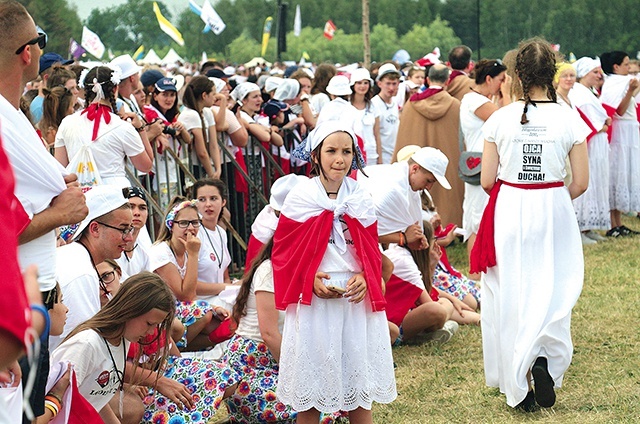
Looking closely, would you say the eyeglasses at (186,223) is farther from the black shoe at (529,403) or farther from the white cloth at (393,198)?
the black shoe at (529,403)

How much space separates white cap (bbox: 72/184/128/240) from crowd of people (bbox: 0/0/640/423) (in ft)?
0.03

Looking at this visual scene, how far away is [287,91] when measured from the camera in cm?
1176

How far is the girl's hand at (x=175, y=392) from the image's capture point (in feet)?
16.7

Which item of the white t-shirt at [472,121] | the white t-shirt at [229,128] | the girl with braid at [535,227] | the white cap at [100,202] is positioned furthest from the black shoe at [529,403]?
the white t-shirt at [229,128]

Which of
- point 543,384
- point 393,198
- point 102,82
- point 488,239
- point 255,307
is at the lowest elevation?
point 543,384

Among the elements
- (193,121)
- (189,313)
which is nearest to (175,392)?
(189,313)

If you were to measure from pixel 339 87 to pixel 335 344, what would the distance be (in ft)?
21.6

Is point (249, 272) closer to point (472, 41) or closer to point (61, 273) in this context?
point (61, 273)

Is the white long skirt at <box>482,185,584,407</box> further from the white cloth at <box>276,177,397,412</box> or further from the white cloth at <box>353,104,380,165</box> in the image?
the white cloth at <box>353,104,380,165</box>

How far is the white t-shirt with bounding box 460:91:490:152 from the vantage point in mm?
9727

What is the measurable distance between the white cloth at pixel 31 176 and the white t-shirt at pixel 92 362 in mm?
1283

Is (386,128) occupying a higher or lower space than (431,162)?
lower

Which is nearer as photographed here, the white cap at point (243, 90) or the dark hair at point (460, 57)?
the white cap at point (243, 90)

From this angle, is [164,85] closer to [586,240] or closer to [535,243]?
[535,243]
